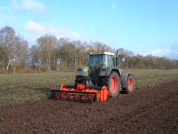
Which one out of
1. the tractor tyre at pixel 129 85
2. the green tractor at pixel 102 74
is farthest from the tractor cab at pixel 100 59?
the tractor tyre at pixel 129 85

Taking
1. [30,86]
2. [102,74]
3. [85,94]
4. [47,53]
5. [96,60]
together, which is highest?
Answer: [47,53]

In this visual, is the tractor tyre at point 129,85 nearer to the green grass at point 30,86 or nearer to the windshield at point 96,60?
the windshield at point 96,60

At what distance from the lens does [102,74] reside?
6.75 metres

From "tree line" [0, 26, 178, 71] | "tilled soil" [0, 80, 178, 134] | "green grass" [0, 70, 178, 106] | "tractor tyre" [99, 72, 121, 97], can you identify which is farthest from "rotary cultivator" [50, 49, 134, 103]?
"tree line" [0, 26, 178, 71]

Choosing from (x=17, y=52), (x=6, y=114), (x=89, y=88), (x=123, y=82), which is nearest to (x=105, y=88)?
(x=89, y=88)

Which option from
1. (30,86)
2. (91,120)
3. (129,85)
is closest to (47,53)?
(30,86)

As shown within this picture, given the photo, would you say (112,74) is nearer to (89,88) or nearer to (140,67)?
(89,88)

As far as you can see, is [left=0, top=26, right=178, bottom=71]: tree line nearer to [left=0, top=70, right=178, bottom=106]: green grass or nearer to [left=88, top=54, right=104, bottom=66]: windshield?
[left=0, top=70, right=178, bottom=106]: green grass

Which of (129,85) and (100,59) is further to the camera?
(129,85)

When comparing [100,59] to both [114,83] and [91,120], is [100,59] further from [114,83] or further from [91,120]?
[91,120]

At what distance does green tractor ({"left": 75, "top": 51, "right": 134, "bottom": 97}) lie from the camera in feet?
22.6

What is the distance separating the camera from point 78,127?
3879 millimetres

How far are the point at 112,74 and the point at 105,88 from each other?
951 mm

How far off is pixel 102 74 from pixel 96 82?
0.63 meters
